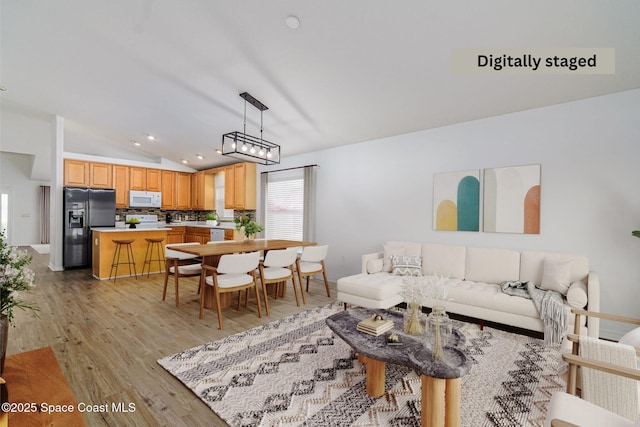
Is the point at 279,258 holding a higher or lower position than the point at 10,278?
lower

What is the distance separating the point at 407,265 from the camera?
406cm

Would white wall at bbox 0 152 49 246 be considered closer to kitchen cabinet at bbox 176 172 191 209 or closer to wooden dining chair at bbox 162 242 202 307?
kitchen cabinet at bbox 176 172 191 209

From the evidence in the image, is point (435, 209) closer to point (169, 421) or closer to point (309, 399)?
point (309, 399)

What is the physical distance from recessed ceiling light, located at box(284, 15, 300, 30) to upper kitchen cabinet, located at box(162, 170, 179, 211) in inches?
255

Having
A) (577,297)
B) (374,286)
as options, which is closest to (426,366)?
(374,286)

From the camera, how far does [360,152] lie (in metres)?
5.20

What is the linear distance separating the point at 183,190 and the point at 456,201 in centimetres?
713

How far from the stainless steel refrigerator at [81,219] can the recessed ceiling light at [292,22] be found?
237 inches

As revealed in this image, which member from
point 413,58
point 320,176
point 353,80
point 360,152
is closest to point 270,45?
point 353,80

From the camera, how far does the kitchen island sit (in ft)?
17.7

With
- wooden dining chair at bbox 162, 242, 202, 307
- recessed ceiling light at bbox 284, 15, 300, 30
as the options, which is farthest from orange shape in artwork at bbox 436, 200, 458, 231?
wooden dining chair at bbox 162, 242, 202, 307

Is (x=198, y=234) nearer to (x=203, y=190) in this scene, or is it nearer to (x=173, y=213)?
(x=203, y=190)

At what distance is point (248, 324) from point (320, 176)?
10.8 feet

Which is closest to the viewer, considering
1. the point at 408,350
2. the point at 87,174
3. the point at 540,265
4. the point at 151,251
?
the point at 408,350
